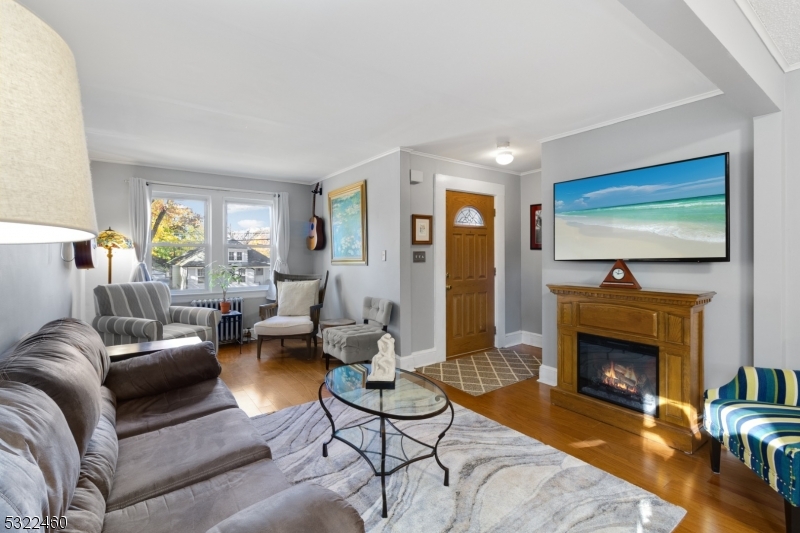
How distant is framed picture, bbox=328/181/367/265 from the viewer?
4629 mm

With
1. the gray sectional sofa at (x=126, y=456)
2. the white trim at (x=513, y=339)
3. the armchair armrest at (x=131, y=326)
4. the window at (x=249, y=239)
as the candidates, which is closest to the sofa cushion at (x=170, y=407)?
the gray sectional sofa at (x=126, y=456)

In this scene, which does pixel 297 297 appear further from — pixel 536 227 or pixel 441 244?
pixel 536 227

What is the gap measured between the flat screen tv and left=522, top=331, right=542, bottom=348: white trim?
6.62ft

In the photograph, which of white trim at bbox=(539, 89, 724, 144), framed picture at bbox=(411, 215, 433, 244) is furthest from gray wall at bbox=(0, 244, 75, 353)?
white trim at bbox=(539, 89, 724, 144)

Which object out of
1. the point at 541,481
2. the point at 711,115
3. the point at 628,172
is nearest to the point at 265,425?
the point at 541,481

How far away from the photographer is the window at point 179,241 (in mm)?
4941

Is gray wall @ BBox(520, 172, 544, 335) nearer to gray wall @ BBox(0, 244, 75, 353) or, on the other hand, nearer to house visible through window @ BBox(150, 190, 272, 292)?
house visible through window @ BBox(150, 190, 272, 292)

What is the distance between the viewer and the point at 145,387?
210 cm

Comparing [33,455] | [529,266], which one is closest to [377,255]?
[529,266]

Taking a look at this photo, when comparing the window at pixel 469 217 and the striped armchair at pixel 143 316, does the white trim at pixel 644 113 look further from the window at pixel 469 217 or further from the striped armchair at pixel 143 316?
the striped armchair at pixel 143 316

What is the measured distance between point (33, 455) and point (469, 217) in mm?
4353

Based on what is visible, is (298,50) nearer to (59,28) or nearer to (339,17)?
(339,17)

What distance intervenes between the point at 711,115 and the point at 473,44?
73.9 inches

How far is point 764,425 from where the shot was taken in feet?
5.85
